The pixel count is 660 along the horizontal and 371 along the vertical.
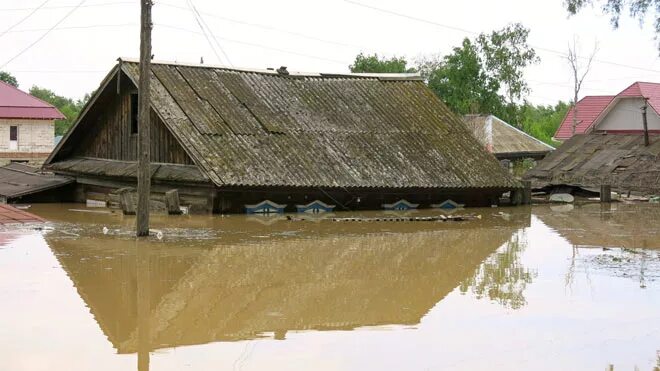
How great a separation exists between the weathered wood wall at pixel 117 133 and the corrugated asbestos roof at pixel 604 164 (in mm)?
16265

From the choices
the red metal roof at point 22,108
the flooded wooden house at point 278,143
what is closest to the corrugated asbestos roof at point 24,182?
the flooded wooden house at point 278,143

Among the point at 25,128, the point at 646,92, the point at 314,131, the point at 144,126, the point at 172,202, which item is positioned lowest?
the point at 172,202

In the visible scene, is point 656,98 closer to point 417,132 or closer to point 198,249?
point 417,132

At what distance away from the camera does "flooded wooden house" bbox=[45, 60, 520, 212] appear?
26422 mm

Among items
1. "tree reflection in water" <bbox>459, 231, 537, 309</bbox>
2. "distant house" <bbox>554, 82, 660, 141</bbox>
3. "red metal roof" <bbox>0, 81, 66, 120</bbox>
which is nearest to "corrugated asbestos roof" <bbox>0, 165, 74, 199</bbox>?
"tree reflection in water" <bbox>459, 231, 537, 309</bbox>

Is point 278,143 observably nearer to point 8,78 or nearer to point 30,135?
point 30,135

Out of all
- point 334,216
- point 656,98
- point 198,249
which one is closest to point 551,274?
point 198,249

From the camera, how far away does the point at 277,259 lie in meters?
16.7

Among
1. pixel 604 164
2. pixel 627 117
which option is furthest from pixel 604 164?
pixel 627 117

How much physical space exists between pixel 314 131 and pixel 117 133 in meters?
5.96

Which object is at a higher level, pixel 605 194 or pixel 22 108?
pixel 22 108

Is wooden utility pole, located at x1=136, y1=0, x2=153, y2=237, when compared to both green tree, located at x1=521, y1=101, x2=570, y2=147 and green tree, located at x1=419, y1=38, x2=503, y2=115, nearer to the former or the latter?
green tree, located at x1=419, y1=38, x2=503, y2=115

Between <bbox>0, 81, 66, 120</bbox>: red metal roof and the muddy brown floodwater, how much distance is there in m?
30.6

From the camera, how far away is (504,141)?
5288cm
